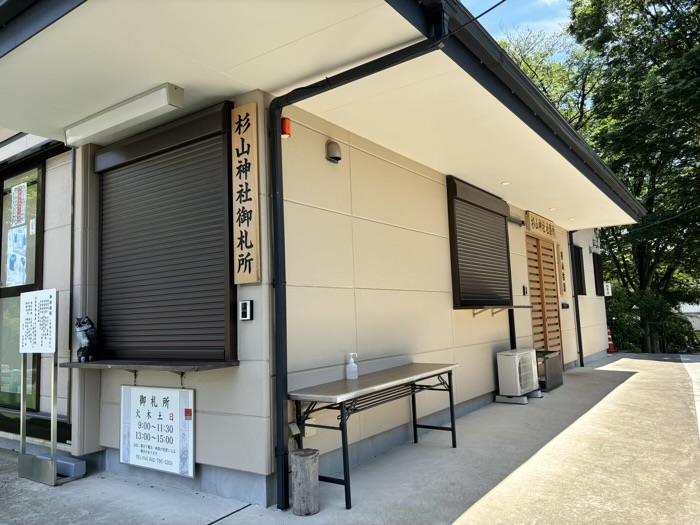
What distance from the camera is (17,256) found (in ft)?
16.6

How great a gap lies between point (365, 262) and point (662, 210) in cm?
1248

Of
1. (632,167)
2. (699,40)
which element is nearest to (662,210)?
(632,167)

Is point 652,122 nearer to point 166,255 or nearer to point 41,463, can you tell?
point 166,255

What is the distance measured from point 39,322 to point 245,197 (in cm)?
212

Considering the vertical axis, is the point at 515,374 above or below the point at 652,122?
below

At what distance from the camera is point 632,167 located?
13.9 m

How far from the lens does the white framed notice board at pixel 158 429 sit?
3.54m

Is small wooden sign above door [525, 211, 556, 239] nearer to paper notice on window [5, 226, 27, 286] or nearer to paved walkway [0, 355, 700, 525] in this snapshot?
paved walkway [0, 355, 700, 525]

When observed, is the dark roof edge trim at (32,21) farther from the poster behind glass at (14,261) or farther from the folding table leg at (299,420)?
the folding table leg at (299,420)

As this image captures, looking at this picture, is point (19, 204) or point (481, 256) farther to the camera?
point (481, 256)

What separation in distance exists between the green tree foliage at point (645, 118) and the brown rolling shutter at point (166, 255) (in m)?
9.72

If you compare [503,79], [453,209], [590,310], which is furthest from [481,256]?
[590,310]

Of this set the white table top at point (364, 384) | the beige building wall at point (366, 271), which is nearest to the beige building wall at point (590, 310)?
the beige building wall at point (366, 271)

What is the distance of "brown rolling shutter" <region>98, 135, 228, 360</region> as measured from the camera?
356 centimetres
